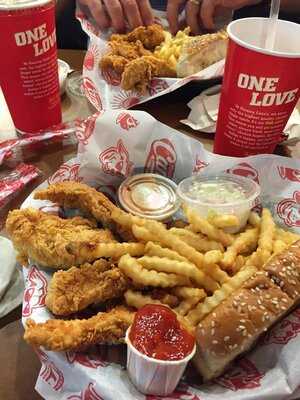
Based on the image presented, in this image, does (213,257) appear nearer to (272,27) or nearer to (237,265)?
(237,265)

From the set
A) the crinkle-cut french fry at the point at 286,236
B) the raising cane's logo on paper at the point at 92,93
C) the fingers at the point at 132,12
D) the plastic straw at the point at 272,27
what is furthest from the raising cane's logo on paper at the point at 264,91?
the fingers at the point at 132,12

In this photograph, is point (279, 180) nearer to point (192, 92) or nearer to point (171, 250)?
point (171, 250)

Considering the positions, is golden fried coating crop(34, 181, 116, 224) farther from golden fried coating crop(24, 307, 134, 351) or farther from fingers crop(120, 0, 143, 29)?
fingers crop(120, 0, 143, 29)

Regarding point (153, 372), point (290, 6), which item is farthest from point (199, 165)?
point (290, 6)

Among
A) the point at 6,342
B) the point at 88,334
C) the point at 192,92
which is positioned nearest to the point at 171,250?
the point at 88,334

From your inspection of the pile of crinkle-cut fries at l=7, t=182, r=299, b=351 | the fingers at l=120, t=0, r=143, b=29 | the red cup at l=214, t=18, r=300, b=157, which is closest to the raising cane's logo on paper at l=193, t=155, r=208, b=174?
the red cup at l=214, t=18, r=300, b=157
